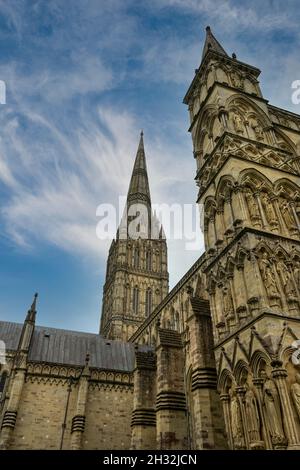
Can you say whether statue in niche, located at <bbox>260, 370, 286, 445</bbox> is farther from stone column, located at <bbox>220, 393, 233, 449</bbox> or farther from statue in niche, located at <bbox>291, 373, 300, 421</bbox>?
stone column, located at <bbox>220, 393, 233, 449</bbox>

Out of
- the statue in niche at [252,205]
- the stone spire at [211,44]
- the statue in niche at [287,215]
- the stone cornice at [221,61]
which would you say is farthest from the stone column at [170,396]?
the stone spire at [211,44]

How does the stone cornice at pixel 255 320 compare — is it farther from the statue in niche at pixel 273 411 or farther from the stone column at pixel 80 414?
the stone column at pixel 80 414

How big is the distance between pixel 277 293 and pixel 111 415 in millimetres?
22353

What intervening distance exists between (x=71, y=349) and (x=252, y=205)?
26371 millimetres

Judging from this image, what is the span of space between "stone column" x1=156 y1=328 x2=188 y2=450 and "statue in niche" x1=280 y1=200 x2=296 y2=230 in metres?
Result: 8.02

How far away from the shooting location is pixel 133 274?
56.8 meters

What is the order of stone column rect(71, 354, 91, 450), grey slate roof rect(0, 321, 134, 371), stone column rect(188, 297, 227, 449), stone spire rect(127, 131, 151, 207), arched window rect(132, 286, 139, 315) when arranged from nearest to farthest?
1. stone column rect(188, 297, 227, 449)
2. stone column rect(71, 354, 91, 450)
3. grey slate roof rect(0, 321, 134, 371)
4. arched window rect(132, 286, 139, 315)
5. stone spire rect(127, 131, 151, 207)

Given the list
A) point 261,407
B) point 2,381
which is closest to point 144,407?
point 261,407

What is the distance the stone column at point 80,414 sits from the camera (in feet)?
83.0

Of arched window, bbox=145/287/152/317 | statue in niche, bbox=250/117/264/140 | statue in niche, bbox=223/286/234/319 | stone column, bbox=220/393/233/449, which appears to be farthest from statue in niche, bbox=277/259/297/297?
arched window, bbox=145/287/152/317

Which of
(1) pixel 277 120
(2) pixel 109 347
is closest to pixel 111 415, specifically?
(2) pixel 109 347

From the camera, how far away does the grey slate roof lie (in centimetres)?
3122
